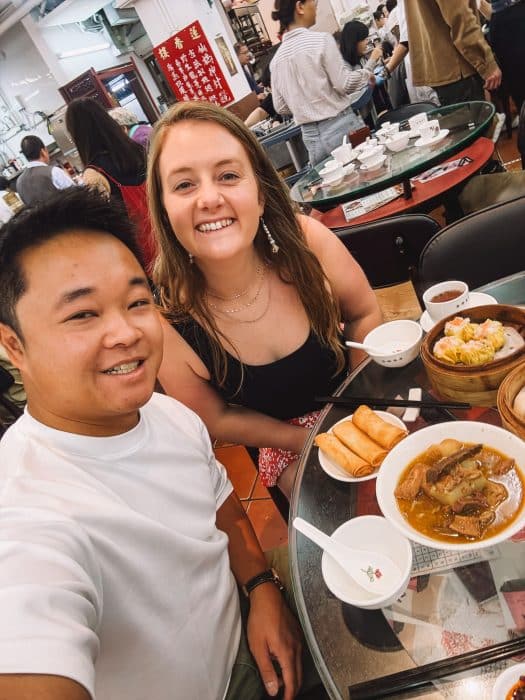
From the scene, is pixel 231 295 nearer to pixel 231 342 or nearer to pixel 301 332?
pixel 231 342

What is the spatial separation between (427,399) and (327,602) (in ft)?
2.21

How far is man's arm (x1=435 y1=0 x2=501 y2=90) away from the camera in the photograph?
359 centimetres

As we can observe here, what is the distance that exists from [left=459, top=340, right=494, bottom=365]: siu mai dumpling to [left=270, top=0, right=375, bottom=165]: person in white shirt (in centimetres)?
387

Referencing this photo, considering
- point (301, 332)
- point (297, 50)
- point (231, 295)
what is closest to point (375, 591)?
point (301, 332)

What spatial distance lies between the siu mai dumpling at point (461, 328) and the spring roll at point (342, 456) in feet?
1.51

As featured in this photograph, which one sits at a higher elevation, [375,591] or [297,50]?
[297,50]

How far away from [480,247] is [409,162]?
1.53 m

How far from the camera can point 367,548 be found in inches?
39.6

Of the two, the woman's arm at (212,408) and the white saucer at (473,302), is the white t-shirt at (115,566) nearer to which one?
the woman's arm at (212,408)

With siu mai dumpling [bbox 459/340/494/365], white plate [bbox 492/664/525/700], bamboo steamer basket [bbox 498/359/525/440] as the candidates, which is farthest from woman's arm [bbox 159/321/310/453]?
white plate [bbox 492/664/525/700]

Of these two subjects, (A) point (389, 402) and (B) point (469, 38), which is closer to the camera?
(A) point (389, 402)

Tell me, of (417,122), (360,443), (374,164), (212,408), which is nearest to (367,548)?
(360,443)

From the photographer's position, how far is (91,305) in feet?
3.23

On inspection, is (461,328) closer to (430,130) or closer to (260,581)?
(260,581)
